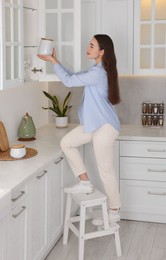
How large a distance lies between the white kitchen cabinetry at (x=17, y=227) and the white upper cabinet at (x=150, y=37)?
6.10ft

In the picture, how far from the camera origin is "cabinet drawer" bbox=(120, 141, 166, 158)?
3.98 meters

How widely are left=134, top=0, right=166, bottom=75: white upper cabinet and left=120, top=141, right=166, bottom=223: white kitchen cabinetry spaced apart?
2.26ft

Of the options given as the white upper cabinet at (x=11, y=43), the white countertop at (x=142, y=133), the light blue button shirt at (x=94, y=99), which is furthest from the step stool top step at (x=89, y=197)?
the white upper cabinet at (x=11, y=43)

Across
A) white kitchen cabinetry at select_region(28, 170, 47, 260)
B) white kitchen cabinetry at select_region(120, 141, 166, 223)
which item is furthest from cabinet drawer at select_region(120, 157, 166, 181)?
white kitchen cabinetry at select_region(28, 170, 47, 260)

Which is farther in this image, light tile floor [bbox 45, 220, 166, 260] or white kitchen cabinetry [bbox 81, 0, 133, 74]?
white kitchen cabinetry [bbox 81, 0, 133, 74]

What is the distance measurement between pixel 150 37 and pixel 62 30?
2.75 ft

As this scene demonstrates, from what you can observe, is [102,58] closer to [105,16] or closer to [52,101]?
[105,16]

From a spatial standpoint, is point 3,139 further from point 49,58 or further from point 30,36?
point 30,36

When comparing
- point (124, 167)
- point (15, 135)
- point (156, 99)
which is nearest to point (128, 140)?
point (124, 167)

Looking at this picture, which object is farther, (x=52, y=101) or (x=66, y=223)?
(x=52, y=101)

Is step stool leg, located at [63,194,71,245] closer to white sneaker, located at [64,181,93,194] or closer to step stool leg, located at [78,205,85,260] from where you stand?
white sneaker, located at [64,181,93,194]

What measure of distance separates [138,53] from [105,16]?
434 millimetres

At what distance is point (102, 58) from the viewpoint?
11.4 ft

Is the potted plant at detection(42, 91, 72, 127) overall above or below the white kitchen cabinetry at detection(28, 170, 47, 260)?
above
